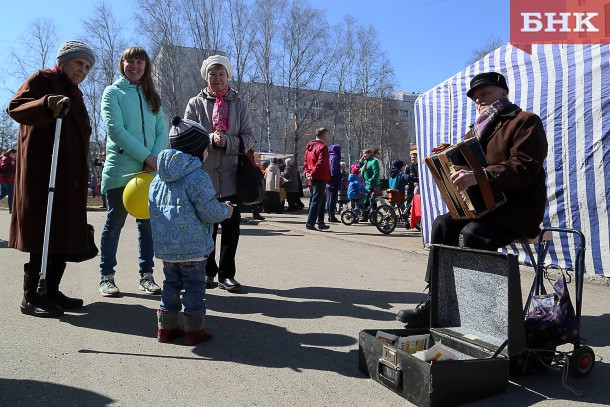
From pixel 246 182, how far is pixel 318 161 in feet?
19.8

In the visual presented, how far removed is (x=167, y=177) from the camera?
3654 mm

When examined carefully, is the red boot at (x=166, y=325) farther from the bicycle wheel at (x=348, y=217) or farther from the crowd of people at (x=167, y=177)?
the bicycle wheel at (x=348, y=217)

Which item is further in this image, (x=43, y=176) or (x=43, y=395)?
(x=43, y=176)

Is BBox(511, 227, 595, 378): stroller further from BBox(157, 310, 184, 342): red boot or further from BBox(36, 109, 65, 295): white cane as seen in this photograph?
BBox(36, 109, 65, 295): white cane

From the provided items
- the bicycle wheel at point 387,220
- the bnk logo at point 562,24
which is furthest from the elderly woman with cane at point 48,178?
the bicycle wheel at point 387,220

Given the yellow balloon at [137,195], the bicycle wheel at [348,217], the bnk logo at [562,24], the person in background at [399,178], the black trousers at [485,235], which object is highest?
the bnk logo at [562,24]

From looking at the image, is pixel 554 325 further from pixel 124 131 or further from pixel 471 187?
pixel 124 131

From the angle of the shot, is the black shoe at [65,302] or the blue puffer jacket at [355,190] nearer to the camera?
the black shoe at [65,302]

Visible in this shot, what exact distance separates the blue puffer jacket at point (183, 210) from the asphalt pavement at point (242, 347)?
659 millimetres

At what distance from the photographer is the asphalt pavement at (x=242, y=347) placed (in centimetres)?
285

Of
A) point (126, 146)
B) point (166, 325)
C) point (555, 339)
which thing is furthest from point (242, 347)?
point (126, 146)

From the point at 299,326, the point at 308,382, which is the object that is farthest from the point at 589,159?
the point at 308,382

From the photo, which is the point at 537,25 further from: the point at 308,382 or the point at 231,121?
the point at 308,382

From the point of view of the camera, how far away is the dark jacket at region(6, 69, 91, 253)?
416cm
